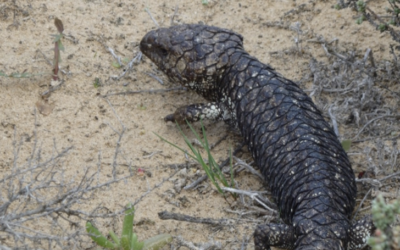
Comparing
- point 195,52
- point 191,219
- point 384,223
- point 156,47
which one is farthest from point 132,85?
point 384,223

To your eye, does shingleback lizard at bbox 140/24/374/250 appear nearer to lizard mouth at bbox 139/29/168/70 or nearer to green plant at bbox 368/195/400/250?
lizard mouth at bbox 139/29/168/70

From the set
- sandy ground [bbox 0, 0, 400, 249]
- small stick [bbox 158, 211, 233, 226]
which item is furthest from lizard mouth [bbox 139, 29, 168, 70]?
small stick [bbox 158, 211, 233, 226]

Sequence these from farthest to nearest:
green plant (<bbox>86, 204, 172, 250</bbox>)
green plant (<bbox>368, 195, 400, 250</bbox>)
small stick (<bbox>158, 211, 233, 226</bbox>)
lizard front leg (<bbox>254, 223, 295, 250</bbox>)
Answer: small stick (<bbox>158, 211, 233, 226</bbox>), lizard front leg (<bbox>254, 223, 295, 250</bbox>), green plant (<bbox>86, 204, 172, 250</bbox>), green plant (<bbox>368, 195, 400, 250</bbox>)

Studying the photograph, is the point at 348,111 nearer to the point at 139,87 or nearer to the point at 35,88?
the point at 139,87

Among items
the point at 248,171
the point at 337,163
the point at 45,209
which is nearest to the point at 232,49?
the point at 248,171

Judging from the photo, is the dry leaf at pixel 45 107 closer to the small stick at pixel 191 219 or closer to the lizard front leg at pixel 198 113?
the lizard front leg at pixel 198 113

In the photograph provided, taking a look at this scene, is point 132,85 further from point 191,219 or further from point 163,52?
point 191,219
